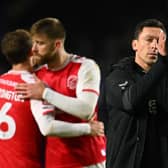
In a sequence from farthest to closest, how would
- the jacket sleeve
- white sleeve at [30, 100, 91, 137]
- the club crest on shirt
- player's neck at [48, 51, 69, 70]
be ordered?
player's neck at [48, 51, 69, 70]
the club crest on shirt
white sleeve at [30, 100, 91, 137]
the jacket sleeve

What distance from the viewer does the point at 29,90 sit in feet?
11.5

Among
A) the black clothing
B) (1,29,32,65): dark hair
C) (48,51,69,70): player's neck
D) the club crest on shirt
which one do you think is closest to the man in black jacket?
the black clothing

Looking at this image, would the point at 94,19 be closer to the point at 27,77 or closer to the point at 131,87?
the point at 27,77

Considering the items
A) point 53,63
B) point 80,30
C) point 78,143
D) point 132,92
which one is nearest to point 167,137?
point 132,92

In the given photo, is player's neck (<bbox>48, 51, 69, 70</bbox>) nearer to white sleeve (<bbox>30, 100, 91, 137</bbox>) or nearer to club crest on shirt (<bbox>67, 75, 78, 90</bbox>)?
club crest on shirt (<bbox>67, 75, 78, 90</bbox>)

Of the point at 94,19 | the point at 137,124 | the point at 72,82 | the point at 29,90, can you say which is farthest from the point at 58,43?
the point at 94,19

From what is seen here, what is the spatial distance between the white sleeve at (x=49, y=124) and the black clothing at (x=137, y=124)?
0.69 feet

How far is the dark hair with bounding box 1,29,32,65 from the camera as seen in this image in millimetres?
3590

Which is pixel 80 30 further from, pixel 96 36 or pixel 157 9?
pixel 157 9

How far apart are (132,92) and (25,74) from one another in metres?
0.58

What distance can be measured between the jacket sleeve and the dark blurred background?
518 cm

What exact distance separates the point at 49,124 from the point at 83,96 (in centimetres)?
33

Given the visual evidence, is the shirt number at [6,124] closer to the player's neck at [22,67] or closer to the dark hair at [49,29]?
the player's neck at [22,67]

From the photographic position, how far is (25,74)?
3574 millimetres
